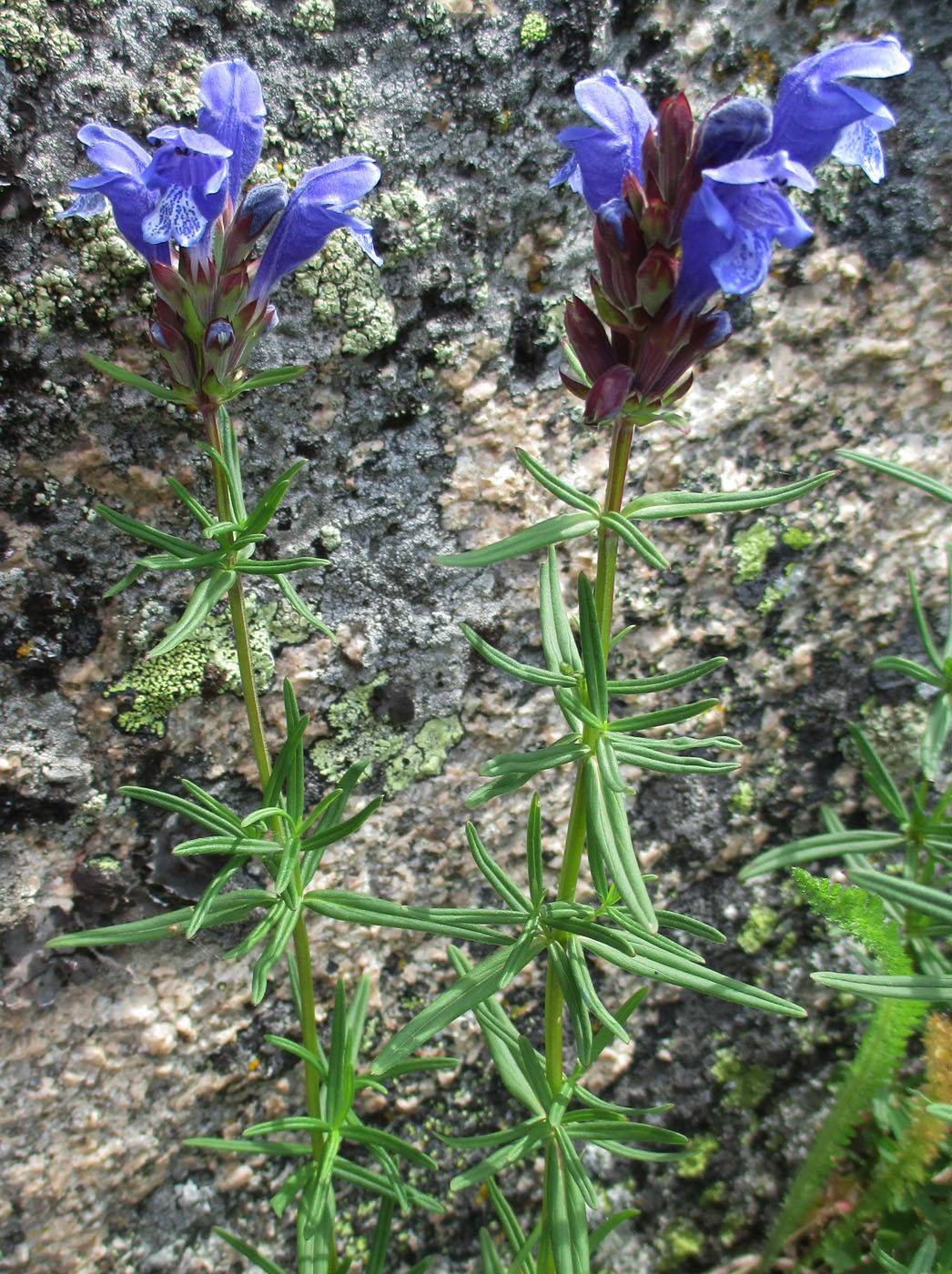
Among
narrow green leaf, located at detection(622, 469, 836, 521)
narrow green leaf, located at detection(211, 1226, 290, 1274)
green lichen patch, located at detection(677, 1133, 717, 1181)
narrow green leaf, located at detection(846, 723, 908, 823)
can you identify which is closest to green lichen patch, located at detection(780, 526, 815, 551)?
narrow green leaf, located at detection(846, 723, 908, 823)

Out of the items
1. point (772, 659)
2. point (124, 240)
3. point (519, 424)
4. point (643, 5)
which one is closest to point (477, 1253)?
point (772, 659)

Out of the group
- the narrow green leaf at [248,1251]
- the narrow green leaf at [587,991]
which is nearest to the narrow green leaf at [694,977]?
the narrow green leaf at [587,991]

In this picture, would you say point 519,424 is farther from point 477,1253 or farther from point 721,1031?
point 477,1253

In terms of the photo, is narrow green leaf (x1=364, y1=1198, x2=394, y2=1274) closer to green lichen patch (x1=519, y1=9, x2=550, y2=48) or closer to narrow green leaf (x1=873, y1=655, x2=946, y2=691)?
narrow green leaf (x1=873, y1=655, x2=946, y2=691)

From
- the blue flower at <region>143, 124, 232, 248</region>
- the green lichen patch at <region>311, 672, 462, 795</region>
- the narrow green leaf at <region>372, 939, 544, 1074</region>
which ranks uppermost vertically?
the blue flower at <region>143, 124, 232, 248</region>

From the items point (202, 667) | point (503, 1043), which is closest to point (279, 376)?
point (202, 667)

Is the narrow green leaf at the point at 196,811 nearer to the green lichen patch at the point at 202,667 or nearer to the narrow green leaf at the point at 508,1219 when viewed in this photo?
the green lichen patch at the point at 202,667
